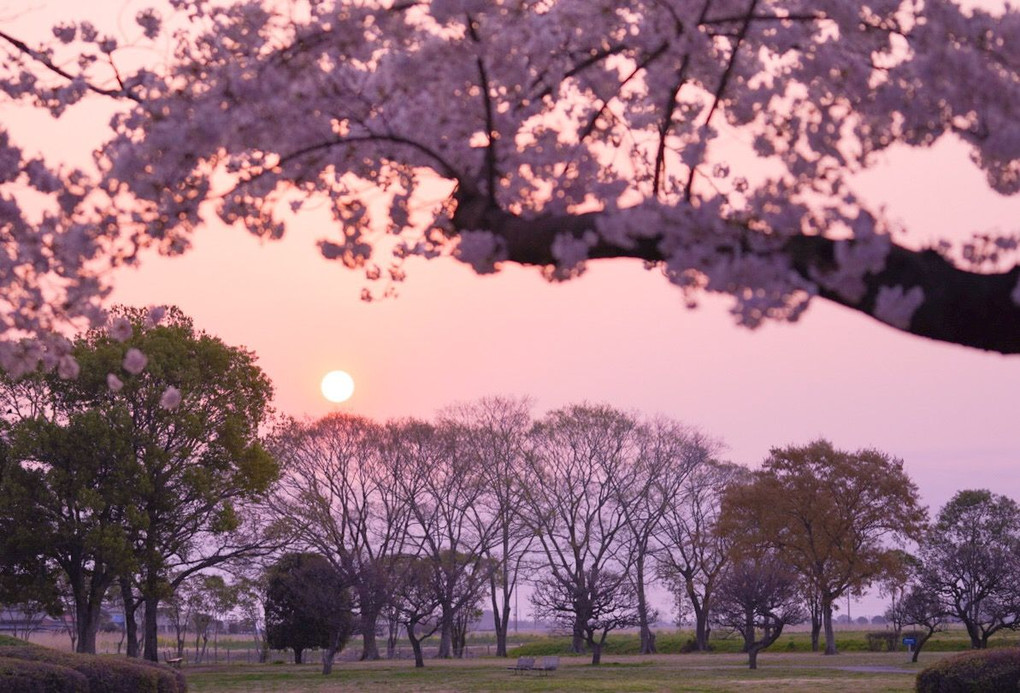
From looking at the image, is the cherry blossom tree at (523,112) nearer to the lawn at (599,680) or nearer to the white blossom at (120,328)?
the white blossom at (120,328)

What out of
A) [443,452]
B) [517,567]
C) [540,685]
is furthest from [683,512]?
[540,685]

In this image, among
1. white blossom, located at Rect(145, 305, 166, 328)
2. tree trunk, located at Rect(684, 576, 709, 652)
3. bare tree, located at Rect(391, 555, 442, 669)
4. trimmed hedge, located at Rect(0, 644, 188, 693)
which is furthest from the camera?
tree trunk, located at Rect(684, 576, 709, 652)

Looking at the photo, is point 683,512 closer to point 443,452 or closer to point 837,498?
point 837,498

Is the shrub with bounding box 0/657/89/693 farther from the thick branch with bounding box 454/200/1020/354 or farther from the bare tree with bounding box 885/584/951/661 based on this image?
the bare tree with bounding box 885/584/951/661

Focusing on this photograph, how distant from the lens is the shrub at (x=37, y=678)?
14828 mm

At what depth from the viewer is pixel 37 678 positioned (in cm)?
1522

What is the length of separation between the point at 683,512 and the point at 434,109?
53708 mm

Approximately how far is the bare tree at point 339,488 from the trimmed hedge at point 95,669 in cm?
2697

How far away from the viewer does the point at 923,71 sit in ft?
17.1

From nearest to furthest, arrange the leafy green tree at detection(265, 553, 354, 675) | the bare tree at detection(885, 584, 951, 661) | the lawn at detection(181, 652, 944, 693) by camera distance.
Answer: the lawn at detection(181, 652, 944, 693)
the leafy green tree at detection(265, 553, 354, 675)
the bare tree at detection(885, 584, 951, 661)

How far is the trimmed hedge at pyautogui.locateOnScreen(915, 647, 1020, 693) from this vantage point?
52.8 feet

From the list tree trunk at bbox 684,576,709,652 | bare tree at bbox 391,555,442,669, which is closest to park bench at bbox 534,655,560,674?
bare tree at bbox 391,555,442,669

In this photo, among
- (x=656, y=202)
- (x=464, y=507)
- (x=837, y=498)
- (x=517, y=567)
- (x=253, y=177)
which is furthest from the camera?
(x=517, y=567)

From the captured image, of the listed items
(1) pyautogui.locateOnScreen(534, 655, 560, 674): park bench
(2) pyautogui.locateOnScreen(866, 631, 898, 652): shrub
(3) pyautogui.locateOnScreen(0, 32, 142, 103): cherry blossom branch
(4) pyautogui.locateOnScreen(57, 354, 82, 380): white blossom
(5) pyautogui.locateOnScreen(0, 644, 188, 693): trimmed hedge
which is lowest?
(2) pyautogui.locateOnScreen(866, 631, 898, 652): shrub
